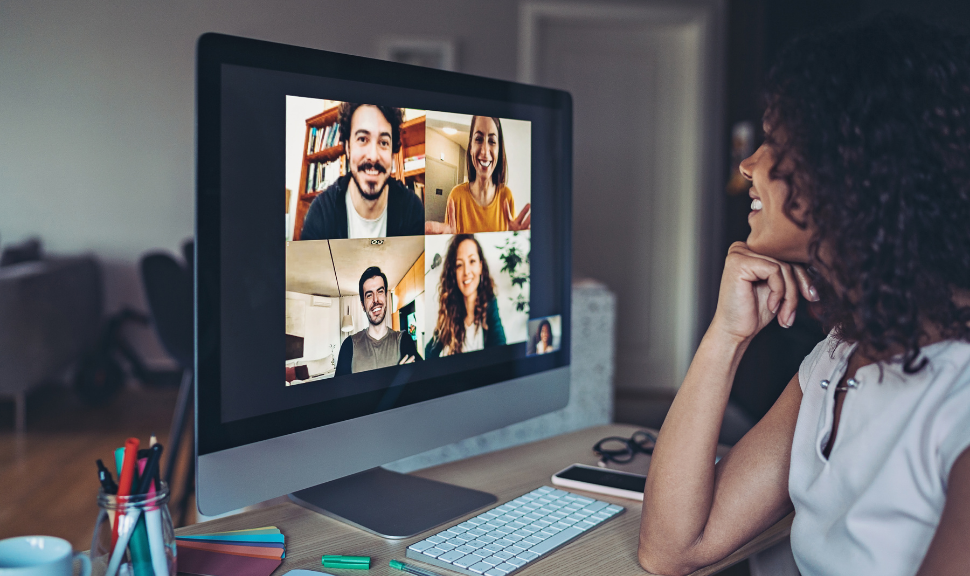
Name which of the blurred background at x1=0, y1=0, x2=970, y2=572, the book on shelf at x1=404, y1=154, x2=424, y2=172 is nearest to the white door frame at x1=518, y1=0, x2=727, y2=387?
the blurred background at x1=0, y1=0, x2=970, y2=572

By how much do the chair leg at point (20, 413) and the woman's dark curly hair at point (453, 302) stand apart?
3379 mm

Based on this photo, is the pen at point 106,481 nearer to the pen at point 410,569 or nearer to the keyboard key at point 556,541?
the pen at point 410,569

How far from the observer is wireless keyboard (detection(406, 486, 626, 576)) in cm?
73

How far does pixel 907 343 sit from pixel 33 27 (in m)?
4.79

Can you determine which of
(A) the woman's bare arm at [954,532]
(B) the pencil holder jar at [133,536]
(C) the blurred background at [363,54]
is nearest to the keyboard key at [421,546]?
(B) the pencil holder jar at [133,536]

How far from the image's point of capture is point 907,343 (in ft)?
2.28

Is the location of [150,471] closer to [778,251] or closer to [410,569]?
[410,569]

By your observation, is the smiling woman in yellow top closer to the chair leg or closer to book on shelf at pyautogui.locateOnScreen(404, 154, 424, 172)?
book on shelf at pyautogui.locateOnScreen(404, 154, 424, 172)

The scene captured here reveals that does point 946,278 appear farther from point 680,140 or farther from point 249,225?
point 680,140

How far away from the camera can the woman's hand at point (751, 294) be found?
2.75 ft

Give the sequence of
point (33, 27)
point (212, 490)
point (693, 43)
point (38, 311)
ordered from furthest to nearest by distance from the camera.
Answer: point (693, 43) < point (33, 27) < point (38, 311) < point (212, 490)

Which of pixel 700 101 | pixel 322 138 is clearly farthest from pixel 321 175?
pixel 700 101

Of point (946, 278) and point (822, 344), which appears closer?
point (946, 278)

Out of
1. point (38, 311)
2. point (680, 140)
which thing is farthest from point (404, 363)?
point (680, 140)
